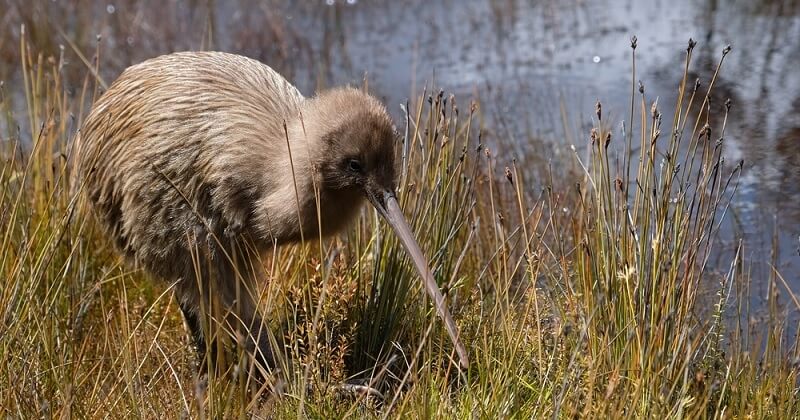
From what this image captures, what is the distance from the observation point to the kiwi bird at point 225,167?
350cm

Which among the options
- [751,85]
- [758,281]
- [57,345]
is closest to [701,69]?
[751,85]

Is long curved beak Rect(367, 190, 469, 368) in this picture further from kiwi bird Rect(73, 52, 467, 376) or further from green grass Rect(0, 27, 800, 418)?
green grass Rect(0, 27, 800, 418)

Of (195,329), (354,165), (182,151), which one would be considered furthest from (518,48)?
(354,165)

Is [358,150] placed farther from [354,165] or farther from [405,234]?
[405,234]

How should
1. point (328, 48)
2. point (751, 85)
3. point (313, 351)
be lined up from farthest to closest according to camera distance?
1. point (328, 48)
2. point (751, 85)
3. point (313, 351)

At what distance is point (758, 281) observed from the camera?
4.84 metres


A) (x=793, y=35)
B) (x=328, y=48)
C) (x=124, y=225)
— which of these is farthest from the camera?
(x=328, y=48)

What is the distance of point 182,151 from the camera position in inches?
149

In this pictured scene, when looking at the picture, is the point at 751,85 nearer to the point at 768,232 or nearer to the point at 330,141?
the point at 768,232

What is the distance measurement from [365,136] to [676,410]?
122cm

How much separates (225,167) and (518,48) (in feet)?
16.6

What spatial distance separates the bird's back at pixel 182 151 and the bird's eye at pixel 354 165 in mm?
287

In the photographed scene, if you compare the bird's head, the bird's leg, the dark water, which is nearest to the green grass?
the bird's leg

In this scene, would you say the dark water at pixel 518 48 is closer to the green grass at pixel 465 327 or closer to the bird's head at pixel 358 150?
the green grass at pixel 465 327
